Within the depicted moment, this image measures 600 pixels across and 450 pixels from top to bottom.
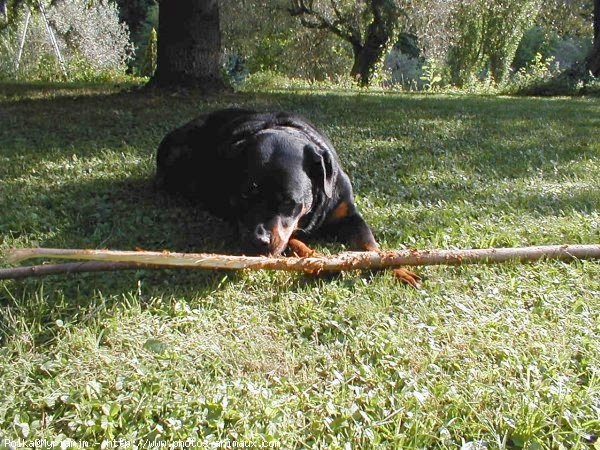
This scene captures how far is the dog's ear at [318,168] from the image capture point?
3590 mm

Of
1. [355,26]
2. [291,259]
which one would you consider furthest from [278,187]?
[355,26]

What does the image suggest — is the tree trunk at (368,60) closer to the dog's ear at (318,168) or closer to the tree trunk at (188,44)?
the tree trunk at (188,44)

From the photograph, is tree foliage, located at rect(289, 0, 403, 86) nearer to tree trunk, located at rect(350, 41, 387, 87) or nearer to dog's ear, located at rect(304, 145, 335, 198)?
tree trunk, located at rect(350, 41, 387, 87)

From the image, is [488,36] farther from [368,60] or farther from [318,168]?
[318,168]

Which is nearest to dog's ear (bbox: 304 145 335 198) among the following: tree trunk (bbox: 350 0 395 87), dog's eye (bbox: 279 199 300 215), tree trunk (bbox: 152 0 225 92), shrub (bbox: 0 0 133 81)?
dog's eye (bbox: 279 199 300 215)

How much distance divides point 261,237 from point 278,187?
1.35ft

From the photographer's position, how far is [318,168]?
11.9 feet

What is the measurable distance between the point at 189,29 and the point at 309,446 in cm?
739

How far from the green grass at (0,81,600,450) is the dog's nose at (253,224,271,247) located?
0.18 meters

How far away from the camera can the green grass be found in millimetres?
1959

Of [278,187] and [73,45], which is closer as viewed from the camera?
[278,187]

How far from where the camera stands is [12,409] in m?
1.94

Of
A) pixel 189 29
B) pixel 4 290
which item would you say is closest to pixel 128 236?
pixel 4 290

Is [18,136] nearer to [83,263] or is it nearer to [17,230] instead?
[17,230]
